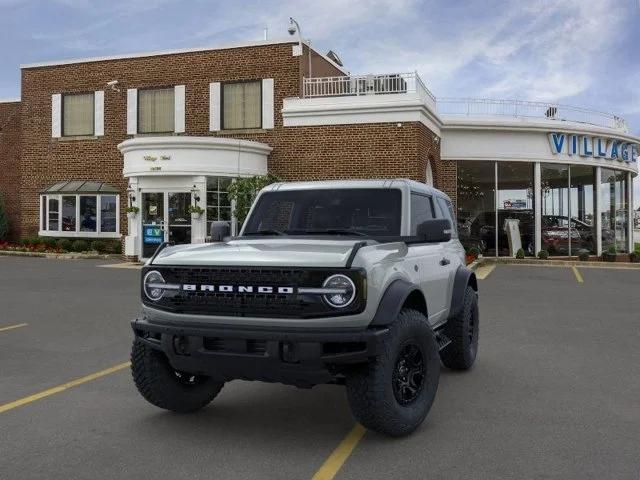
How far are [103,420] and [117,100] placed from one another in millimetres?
21445

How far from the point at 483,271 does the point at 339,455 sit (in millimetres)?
15254

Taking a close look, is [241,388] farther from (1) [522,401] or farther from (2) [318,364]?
(1) [522,401]

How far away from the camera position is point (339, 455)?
13.5 feet

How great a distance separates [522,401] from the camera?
212 inches

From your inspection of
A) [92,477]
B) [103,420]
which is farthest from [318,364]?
[103,420]

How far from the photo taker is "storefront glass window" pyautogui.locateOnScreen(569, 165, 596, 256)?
80.5ft

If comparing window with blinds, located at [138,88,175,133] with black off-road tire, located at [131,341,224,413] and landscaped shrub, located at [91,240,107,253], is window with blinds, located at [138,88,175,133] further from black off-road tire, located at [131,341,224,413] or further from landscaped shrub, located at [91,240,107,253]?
black off-road tire, located at [131,341,224,413]

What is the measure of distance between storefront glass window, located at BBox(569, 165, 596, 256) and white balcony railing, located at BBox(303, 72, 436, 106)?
6.96 m

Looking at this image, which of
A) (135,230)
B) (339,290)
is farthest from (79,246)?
(339,290)

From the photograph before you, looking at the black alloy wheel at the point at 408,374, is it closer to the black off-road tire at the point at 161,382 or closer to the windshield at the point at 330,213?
the windshield at the point at 330,213

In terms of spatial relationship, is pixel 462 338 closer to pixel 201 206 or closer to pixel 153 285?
pixel 153 285

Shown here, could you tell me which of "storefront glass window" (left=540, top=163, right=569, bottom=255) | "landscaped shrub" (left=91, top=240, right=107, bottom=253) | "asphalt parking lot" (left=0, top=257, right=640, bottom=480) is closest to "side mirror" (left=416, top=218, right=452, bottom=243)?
"asphalt parking lot" (left=0, top=257, right=640, bottom=480)

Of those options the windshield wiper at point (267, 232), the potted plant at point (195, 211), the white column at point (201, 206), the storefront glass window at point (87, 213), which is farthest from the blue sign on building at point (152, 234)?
the windshield wiper at point (267, 232)

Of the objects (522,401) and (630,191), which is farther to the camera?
(630,191)
